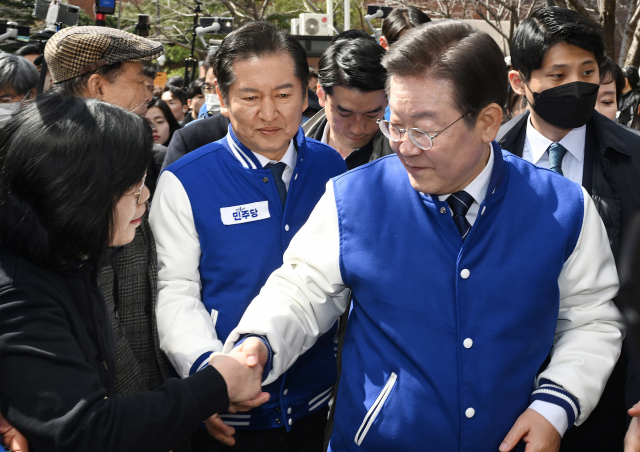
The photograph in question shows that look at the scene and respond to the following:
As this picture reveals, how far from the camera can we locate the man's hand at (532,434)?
6.08 feet

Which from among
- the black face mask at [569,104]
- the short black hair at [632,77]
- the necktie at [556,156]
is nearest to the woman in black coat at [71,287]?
the necktie at [556,156]

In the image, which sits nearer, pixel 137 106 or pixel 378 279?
pixel 378 279

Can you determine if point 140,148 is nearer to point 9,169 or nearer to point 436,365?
point 9,169

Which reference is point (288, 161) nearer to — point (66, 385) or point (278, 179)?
point (278, 179)

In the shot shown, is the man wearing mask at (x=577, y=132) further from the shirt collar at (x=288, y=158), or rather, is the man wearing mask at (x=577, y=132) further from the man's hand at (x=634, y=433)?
the shirt collar at (x=288, y=158)

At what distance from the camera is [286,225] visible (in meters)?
2.45

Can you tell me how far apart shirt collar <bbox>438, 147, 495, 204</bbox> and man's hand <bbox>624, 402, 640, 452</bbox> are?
75 cm

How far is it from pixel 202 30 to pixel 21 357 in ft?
34.9

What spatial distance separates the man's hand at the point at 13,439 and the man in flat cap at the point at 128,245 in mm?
643

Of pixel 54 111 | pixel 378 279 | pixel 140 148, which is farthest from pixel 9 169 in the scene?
pixel 378 279

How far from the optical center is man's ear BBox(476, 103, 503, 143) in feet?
6.70

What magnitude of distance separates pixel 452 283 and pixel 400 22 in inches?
112

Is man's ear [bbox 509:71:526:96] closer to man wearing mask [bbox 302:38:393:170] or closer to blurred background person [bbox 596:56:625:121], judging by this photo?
man wearing mask [bbox 302:38:393:170]

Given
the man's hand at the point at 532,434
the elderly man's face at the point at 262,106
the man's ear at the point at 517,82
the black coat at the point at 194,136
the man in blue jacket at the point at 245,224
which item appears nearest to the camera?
the man's hand at the point at 532,434
